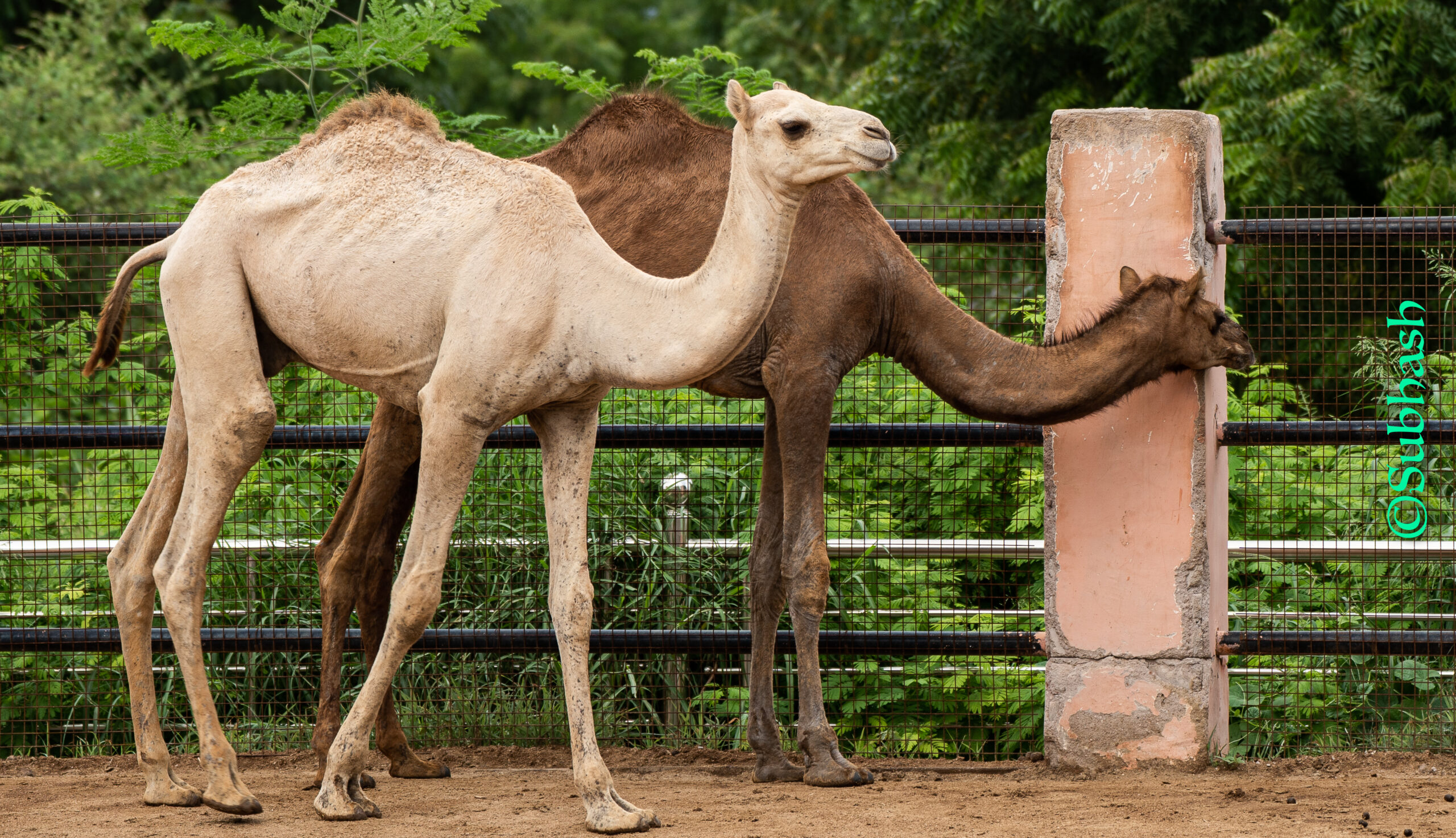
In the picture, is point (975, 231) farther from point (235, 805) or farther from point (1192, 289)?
point (235, 805)

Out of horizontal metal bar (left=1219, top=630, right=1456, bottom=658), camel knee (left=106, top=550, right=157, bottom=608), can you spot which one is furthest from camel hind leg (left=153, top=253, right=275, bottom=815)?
horizontal metal bar (left=1219, top=630, right=1456, bottom=658)

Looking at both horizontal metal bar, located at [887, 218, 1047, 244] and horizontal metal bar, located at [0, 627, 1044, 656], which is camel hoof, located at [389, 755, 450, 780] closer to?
horizontal metal bar, located at [0, 627, 1044, 656]

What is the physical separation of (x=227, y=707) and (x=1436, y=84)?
354 inches

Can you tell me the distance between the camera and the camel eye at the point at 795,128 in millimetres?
4086

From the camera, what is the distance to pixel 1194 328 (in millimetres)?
5047

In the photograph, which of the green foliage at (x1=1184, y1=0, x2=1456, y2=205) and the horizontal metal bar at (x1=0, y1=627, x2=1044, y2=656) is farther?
Answer: the green foliage at (x1=1184, y1=0, x2=1456, y2=205)

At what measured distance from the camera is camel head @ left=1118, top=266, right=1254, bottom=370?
5.03 m

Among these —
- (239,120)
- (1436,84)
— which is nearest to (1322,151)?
(1436,84)

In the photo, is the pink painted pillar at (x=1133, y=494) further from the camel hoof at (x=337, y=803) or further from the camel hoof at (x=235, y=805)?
the camel hoof at (x=235, y=805)

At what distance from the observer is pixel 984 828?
14.6 ft

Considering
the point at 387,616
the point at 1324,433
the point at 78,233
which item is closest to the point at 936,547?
the point at 1324,433

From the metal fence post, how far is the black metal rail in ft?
1.46

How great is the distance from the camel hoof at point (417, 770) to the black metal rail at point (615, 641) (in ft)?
1.55

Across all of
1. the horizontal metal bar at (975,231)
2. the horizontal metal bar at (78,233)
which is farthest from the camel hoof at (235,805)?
the horizontal metal bar at (975,231)
